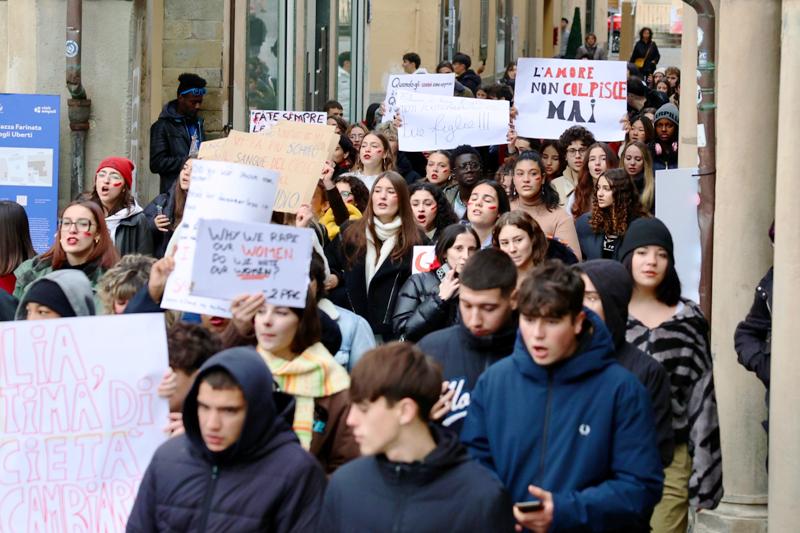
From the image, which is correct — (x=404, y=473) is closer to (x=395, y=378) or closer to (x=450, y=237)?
(x=395, y=378)

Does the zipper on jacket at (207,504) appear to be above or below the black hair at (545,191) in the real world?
below

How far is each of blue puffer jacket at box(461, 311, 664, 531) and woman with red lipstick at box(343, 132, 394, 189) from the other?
7481 mm

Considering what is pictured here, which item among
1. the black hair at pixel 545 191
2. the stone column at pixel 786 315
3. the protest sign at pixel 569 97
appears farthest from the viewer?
the protest sign at pixel 569 97

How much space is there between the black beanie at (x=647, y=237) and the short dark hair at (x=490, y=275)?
1133 millimetres

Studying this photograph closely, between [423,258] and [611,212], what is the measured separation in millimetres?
1799

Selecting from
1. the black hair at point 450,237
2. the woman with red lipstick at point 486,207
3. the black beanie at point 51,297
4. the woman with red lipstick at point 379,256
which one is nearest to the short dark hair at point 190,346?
the black beanie at point 51,297

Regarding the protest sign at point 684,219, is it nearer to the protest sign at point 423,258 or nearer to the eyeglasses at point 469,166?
the protest sign at point 423,258

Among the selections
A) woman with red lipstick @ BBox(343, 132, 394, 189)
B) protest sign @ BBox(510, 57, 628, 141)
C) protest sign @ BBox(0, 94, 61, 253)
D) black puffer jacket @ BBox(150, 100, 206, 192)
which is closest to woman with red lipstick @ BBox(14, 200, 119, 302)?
woman with red lipstick @ BBox(343, 132, 394, 189)

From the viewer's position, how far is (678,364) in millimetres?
6527

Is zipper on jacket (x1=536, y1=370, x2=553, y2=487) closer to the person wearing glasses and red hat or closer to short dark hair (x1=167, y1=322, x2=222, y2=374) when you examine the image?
short dark hair (x1=167, y1=322, x2=222, y2=374)

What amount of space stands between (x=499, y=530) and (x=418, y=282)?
398 centimetres

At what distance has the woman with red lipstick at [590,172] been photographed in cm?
1166

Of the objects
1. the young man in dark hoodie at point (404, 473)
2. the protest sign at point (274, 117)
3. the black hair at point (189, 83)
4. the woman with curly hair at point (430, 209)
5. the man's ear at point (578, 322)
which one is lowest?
the young man in dark hoodie at point (404, 473)

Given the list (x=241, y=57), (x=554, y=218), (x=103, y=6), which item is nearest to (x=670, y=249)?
(x=554, y=218)
